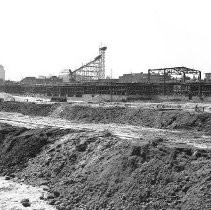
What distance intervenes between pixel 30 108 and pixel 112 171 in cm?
3648

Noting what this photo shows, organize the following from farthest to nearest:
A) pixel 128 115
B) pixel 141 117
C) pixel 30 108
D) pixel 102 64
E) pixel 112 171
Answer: pixel 102 64
pixel 30 108
pixel 128 115
pixel 141 117
pixel 112 171

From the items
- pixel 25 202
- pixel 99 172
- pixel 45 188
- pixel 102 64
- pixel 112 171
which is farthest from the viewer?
pixel 102 64

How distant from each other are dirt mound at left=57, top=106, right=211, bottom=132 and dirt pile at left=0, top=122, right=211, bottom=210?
11689 mm

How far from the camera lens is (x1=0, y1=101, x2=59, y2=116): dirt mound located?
1889 inches

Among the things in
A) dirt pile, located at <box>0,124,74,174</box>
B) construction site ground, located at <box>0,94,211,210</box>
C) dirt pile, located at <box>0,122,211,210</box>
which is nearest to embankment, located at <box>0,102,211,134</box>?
construction site ground, located at <box>0,94,211,210</box>

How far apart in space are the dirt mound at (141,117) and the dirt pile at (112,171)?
460 inches

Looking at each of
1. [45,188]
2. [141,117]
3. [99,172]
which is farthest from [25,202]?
[141,117]

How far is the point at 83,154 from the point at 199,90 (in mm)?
42241

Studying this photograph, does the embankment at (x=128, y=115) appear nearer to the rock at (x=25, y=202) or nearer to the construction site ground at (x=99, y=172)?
the construction site ground at (x=99, y=172)

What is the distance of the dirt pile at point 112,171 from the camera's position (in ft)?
44.0

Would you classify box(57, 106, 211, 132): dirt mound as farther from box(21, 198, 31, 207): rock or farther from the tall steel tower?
the tall steel tower

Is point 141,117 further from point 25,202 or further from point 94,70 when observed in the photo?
point 94,70

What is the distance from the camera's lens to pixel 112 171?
53.1ft

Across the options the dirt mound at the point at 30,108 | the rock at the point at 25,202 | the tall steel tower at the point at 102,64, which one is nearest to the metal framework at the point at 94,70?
the tall steel tower at the point at 102,64
